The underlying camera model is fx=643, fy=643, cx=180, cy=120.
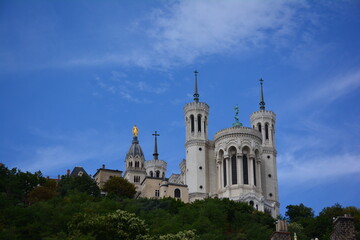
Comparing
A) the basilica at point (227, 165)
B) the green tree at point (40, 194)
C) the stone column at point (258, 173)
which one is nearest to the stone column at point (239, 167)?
the basilica at point (227, 165)

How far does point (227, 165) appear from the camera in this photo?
97.8 meters

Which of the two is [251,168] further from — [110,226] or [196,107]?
[110,226]

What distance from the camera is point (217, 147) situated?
100938mm

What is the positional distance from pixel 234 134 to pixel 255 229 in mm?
28708

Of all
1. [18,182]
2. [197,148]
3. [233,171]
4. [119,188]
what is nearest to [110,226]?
[18,182]

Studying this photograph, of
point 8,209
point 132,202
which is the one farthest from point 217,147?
point 8,209

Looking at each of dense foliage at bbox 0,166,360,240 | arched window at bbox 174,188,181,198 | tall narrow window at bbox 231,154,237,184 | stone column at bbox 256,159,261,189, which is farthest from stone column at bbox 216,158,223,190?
dense foliage at bbox 0,166,360,240

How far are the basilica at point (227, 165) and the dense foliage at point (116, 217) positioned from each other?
23.5 feet

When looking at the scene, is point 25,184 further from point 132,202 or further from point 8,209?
point 8,209

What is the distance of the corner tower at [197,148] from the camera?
100062 mm

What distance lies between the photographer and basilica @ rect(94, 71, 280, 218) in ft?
318

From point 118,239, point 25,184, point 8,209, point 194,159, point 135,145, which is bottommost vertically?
point 118,239

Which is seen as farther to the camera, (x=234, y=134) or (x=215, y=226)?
(x=234, y=134)

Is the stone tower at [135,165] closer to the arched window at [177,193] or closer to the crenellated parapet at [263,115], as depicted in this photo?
the arched window at [177,193]
